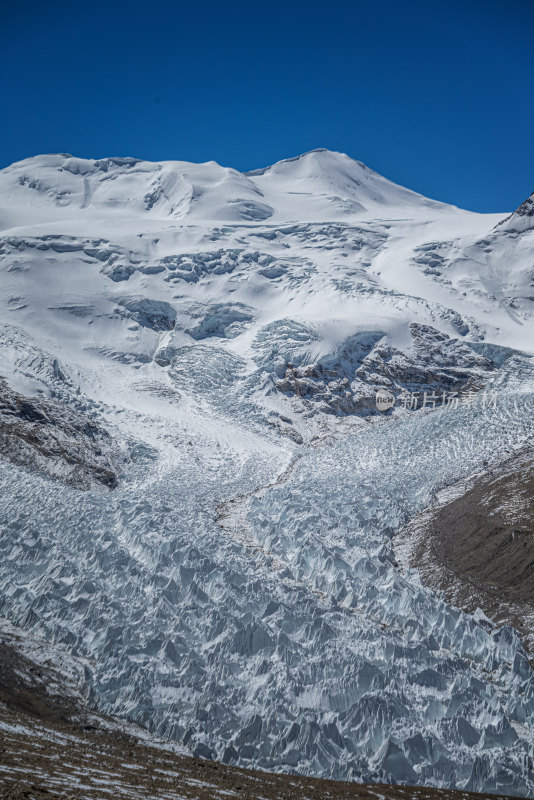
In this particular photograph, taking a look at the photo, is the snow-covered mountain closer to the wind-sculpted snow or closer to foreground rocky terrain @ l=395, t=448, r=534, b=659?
the wind-sculpted snow

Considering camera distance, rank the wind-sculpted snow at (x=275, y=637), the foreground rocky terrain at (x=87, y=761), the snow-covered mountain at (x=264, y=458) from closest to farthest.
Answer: the foreground rocky terrain at (x=87, y=761), the wind-sculpted snow at (x=275, y=637), the snow-covered mountain at (x=264, y=458)

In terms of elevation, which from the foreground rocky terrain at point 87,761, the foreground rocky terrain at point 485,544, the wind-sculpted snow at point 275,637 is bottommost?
the foreground rocky terrain at point 87,761

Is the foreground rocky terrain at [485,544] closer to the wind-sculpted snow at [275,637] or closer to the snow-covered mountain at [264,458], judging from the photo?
the snow-covered mountain at [264,458]

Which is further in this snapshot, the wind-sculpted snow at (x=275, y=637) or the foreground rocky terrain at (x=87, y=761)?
the wind-sculpted snow at (x=275, y=637)

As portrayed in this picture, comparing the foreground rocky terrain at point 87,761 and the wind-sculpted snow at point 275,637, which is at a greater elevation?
the wind-sculpted snow at point 275,637

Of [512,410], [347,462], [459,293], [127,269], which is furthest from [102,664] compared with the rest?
[459,293]

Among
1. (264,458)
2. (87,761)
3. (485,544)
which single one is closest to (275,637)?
(87,761)

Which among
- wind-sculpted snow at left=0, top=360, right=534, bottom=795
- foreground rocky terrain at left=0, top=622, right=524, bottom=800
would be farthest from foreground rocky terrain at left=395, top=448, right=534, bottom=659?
foreground rocky terrain at left=0, top=622, right=524, bottom=800

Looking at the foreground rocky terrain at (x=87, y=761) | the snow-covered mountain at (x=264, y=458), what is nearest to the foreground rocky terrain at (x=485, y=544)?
the snow-covered mountain at (x=264, y=458)

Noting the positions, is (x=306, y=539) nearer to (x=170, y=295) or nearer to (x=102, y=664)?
(x=102, y=664)
